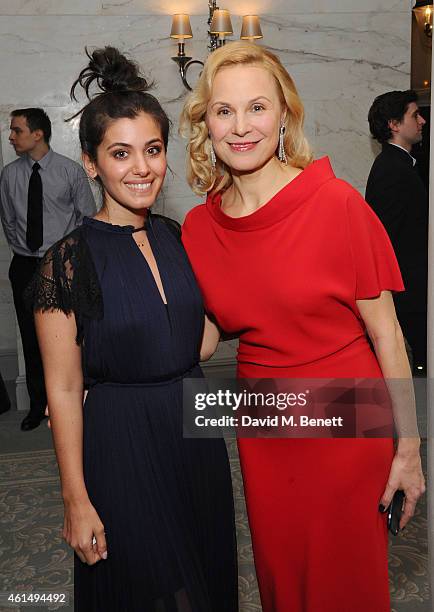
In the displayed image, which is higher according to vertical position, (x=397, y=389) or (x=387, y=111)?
(x=387, y=111)

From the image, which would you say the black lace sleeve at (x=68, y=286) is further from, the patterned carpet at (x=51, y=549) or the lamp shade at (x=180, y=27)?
the lamp shade at (x=180, y=27)

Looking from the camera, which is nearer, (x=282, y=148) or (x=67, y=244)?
(x=67, y=244)

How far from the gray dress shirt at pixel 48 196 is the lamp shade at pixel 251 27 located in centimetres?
128

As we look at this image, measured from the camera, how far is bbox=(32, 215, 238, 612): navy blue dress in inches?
61.0

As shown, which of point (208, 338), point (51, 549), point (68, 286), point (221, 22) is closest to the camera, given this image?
point (68, 286)

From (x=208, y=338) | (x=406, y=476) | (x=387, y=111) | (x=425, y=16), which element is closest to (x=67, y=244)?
(x=208, y=338)

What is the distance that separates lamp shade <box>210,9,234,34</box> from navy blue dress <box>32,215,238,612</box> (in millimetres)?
3082

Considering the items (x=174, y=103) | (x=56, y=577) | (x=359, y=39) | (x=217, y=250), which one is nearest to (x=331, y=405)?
(x=217, y=250)

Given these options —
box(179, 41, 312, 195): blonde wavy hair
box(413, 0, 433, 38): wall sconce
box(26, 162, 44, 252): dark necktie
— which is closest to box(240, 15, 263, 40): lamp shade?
box(26, 162, 44, 252): dark necktie

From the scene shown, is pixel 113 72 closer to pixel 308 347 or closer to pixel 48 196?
pixel 308 347

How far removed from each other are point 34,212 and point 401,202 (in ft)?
6.65

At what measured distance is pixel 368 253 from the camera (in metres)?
1.58

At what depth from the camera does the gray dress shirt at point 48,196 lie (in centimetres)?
427

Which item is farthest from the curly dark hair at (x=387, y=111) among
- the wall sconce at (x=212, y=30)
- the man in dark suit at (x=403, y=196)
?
the wall sconce at (x=212, y=30)
